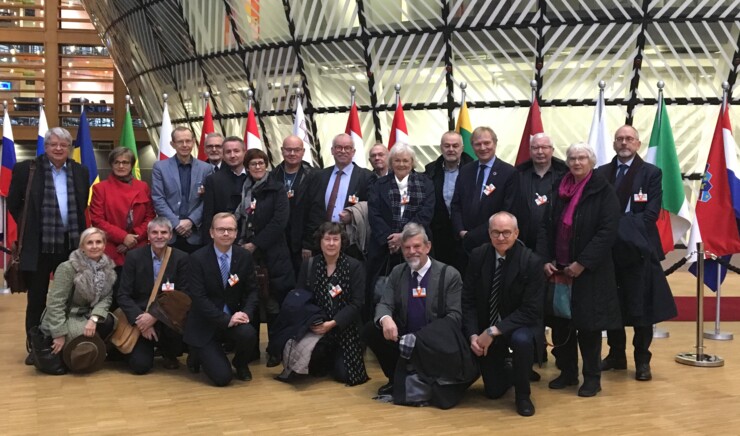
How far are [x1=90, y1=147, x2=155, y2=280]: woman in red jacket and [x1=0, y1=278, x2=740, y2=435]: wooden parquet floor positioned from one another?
42.8 inches

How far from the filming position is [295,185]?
23.4 feet

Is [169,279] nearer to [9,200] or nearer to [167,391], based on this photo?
[167,391]

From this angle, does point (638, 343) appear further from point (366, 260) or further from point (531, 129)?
point (531, 129)

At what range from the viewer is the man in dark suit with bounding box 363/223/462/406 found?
5.76 meters

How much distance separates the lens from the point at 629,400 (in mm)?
5758

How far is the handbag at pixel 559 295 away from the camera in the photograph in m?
6.05

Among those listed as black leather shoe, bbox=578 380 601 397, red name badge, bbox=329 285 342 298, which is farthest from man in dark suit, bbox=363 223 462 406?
black leather shoe, bbox=578 380 601 397

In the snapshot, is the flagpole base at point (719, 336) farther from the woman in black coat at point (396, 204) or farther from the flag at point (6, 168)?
the flag at point (6, 168)

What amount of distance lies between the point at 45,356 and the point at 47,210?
4.20ft

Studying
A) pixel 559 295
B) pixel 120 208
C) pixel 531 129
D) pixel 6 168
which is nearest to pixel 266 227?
pixel 120 208

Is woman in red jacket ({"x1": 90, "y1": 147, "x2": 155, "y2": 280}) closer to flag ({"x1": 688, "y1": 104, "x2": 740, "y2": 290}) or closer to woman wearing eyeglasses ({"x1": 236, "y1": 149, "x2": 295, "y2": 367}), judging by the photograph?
woman wearing eyeglasses ({"x1": 236, "y1": 149, "x2": 295, "y2": 367})

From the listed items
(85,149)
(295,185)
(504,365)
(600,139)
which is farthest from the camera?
(85,149)

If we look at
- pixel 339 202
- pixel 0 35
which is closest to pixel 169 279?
pixel 339 202

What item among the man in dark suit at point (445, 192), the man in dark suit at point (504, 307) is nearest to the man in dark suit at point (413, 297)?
the man in dark suit at point (504, 307)
